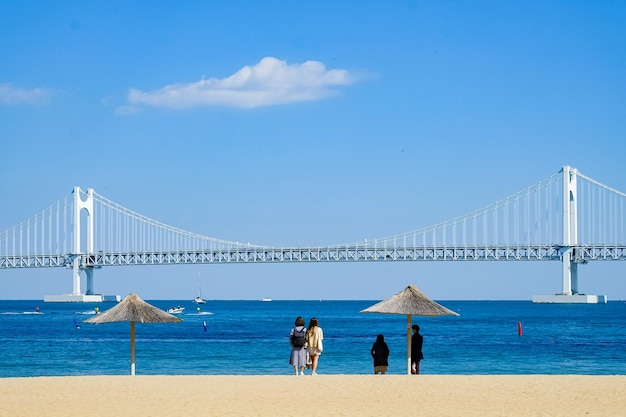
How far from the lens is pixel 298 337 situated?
18.5 m

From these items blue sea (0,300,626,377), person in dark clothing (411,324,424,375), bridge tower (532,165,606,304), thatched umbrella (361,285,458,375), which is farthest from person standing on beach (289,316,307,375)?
bridge tower (532,165,606,304)

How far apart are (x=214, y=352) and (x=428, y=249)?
51.8 m

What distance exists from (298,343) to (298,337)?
0.60ft

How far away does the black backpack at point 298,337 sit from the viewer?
1841cm

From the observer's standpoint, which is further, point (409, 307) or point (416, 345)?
point (409, 307)

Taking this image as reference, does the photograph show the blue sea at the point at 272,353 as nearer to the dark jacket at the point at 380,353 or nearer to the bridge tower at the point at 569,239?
the dark jacket at the point at 380,353
